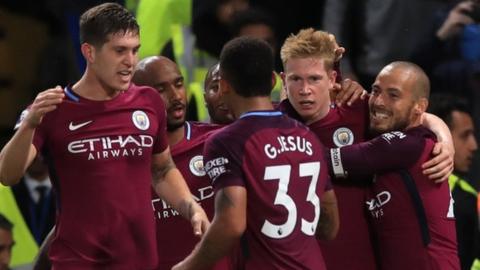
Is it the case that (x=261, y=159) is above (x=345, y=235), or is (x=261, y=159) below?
above

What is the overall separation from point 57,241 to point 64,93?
71 centimetres

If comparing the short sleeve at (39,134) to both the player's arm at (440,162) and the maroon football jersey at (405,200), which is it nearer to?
the maroon football jersey at (405,200)

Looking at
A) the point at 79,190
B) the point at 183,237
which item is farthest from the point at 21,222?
the point at 79,190

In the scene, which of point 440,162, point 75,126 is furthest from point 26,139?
point 440,162

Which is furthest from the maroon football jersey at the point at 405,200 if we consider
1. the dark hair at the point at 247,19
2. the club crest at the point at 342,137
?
the dark hair at the point at 247,19

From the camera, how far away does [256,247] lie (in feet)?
26.2

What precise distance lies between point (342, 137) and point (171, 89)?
3.10ft

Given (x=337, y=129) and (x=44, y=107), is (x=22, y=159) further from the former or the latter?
(x=337, y=129)

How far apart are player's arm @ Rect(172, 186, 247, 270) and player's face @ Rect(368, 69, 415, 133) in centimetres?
138

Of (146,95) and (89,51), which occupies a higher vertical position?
(89,51)

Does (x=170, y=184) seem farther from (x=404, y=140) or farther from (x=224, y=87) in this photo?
(x=404, y=140)

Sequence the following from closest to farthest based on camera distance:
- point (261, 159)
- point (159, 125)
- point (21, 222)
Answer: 1. point (261, 159)
2. point (159, 125)
3. point (21, 222)

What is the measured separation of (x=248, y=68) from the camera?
7938 mm

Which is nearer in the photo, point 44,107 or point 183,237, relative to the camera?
point 44,107
